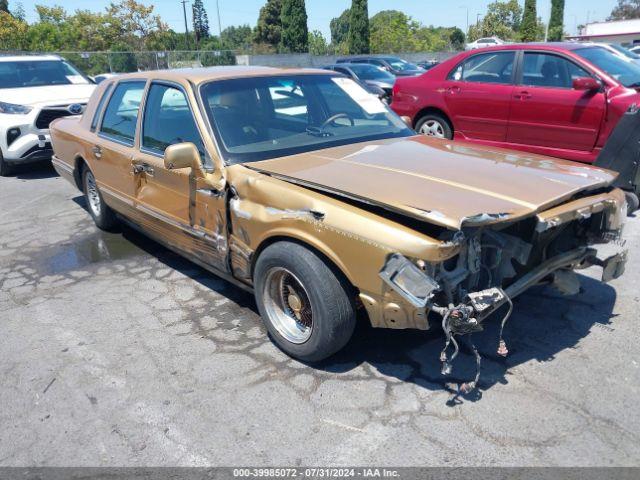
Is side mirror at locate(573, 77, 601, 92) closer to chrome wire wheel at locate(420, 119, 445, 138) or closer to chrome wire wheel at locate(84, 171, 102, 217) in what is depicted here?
chrome wire wheel at locate(420, 119, 445, 138)

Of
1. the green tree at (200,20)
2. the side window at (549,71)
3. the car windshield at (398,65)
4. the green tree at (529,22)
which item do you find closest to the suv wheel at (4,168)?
the side window at (549,71)

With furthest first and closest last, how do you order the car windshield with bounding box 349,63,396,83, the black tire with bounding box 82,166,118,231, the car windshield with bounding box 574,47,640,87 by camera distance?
the car windshield with bounding box 349,63,396,83 < the car windshield with bounding box 574,47,640,87 < the black tire with bounding box 82,166,118,231

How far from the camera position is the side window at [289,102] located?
13.7 ft

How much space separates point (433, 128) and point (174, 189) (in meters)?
4.93

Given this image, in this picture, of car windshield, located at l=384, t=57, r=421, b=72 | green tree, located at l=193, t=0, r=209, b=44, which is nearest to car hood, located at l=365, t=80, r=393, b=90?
car windshield, located at l=384, t=57, r=421, b=72

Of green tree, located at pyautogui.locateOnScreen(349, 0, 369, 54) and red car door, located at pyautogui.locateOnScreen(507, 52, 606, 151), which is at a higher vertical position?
green tree, located at pyautogui.locateOnScreen(349, 0, 369, 54)

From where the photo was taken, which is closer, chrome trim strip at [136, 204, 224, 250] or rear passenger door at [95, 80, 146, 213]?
chrome trim strip at [136, 204, 224, 250]

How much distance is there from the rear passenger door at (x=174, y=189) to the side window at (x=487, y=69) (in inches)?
182

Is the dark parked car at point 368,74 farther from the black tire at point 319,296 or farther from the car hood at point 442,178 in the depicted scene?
the black tire at point 319,296

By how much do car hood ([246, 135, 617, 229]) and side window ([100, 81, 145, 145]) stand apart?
1693mm

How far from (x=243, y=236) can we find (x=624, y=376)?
2327 mm

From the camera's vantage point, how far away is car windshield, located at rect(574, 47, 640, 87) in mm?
6324

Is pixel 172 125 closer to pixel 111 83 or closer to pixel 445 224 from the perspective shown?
pixel 111 83

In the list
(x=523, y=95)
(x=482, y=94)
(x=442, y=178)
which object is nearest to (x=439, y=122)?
(x=482, y=94)
